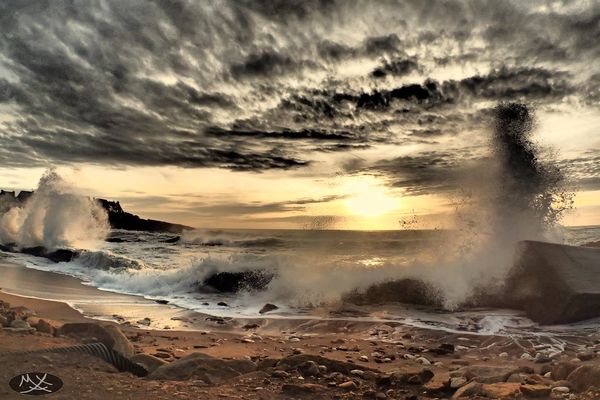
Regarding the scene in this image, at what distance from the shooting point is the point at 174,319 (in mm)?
9828

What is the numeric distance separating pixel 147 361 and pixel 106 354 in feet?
1.72

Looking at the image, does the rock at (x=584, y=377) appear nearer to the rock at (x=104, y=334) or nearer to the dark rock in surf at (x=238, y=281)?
the rock at (x=104, y=334)

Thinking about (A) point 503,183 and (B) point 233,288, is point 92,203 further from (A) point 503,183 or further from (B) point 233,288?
(A) point 503,183

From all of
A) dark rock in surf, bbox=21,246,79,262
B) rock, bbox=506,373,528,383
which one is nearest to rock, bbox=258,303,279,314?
rock, bbox=506,373,528,383

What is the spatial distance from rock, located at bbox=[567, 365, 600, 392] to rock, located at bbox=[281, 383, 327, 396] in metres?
2.79

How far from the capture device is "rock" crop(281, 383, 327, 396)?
4.73m

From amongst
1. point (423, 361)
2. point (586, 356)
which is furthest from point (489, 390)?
point (586, 356)

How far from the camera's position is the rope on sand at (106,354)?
5133mm

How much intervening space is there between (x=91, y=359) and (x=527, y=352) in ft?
22.3

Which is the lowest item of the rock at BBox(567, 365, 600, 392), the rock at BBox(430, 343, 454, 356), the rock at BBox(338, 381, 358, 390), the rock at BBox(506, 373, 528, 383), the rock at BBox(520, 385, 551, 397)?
the rock at BBox(338, 381, 358, 390)

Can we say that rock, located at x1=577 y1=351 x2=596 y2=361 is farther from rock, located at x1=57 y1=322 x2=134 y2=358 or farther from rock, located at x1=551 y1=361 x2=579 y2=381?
rock, located at x1=57 y1=322 x2=134 y2=358

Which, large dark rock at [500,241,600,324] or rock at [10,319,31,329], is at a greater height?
large dark rock at [500,241,600,324]

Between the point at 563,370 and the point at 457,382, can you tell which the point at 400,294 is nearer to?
the point at 563,370

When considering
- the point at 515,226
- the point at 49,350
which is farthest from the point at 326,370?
the point at 515,226
